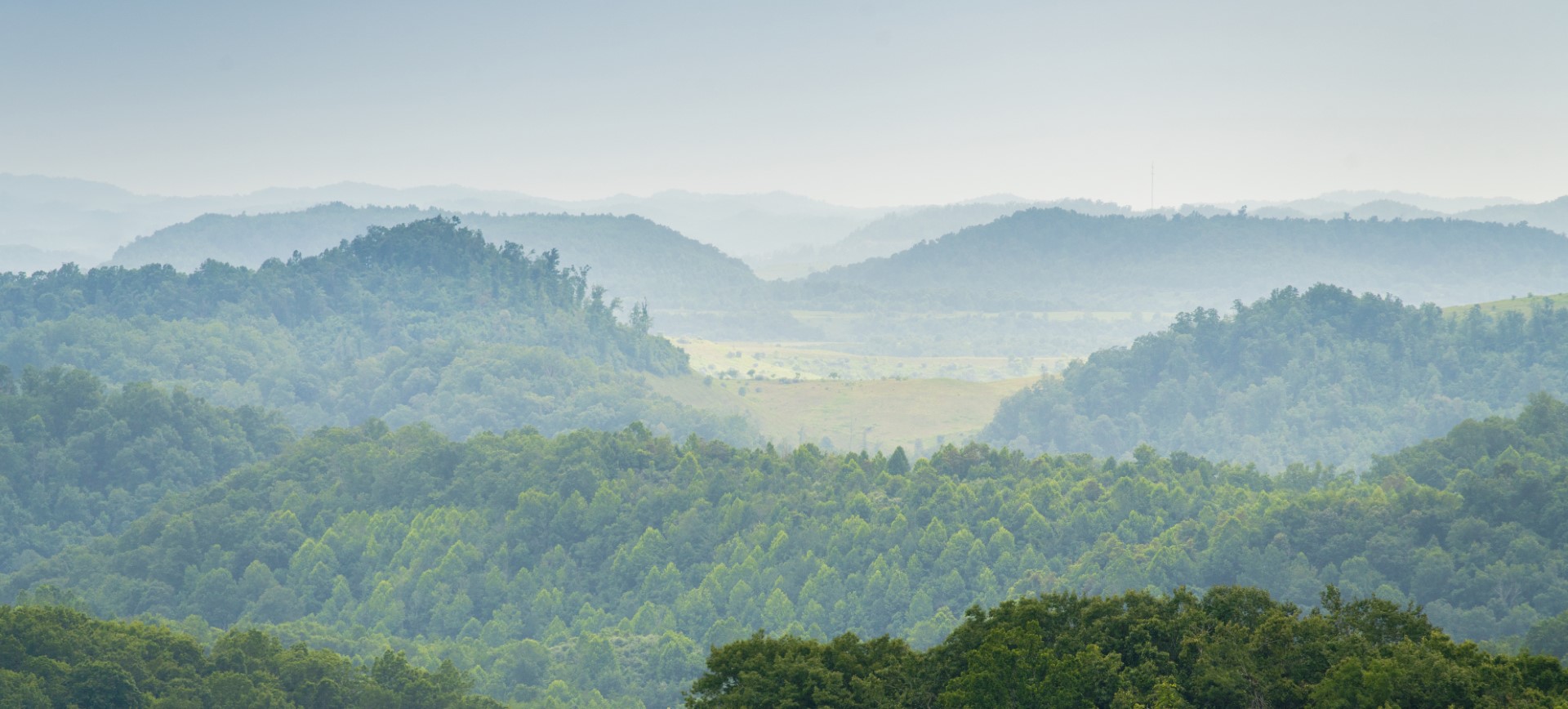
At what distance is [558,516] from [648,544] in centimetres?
499

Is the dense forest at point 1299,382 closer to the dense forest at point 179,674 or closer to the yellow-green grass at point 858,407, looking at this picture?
the yellow-green grass at point 858,407

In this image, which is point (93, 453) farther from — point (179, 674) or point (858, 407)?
point (858, 407)

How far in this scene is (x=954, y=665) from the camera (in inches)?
1146

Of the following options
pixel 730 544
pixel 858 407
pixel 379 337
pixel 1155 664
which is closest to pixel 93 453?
pixel 730 544

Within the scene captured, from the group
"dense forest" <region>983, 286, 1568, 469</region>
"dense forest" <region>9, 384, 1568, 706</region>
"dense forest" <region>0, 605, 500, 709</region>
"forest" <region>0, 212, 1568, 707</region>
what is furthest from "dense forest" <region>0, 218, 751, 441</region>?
"dense forest" <region>0, 605, 500, 709</region>

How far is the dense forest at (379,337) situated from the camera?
135 m

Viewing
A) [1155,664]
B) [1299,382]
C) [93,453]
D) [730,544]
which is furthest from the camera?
→ [1299,382]

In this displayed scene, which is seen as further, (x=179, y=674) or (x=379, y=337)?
(x=379, y=337)

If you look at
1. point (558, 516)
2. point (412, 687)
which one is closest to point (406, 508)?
point (558, 516)

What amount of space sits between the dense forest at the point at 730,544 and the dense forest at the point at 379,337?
49821 mm

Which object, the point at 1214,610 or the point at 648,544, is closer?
the point at 1214,610

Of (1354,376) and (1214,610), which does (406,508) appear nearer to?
(1214,610)

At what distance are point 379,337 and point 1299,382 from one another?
85612 millimetres

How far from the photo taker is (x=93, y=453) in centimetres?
9319
